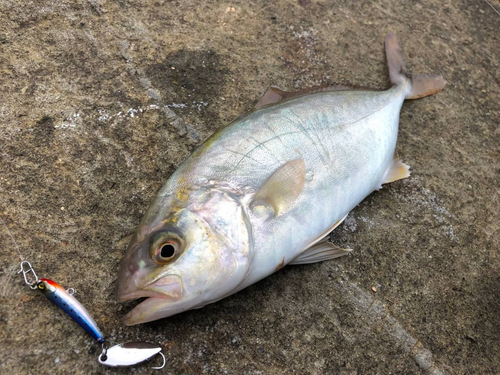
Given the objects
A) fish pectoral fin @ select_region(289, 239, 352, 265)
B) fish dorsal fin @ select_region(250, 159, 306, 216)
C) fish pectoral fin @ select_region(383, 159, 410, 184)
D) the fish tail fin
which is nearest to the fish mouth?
fish dorsal fin @ select_region(250, 159, 306, 216)

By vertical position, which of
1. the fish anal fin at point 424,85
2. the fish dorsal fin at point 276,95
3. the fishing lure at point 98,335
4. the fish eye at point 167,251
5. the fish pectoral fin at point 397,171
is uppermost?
the fish dorsal fin at point 276,95

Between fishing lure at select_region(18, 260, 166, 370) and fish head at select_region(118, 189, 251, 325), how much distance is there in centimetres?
18

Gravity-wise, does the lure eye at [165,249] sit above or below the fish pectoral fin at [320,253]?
above

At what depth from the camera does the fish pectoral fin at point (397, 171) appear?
100 inches

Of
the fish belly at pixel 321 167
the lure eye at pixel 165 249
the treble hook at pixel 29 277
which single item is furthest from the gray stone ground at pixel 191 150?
the lure eye at pixel 165 249

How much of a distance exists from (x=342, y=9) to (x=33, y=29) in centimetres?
247

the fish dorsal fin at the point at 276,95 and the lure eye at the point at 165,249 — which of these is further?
the fish dorsal fin at the point at 276,95

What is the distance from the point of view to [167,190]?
1.85 meters

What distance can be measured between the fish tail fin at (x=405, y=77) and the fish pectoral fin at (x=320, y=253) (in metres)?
1.47

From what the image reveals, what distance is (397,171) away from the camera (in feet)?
8.47

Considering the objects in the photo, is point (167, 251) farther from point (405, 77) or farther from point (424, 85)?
point (424, 85)

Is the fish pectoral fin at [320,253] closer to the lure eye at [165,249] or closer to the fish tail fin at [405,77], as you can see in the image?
the lure eye at [165,249]

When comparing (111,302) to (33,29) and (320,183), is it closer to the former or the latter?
(320,183)

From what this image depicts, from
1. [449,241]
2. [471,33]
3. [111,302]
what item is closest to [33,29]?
[111,302]
